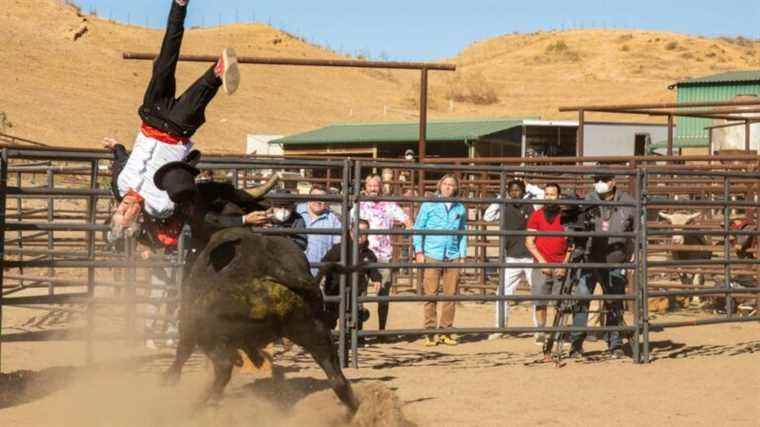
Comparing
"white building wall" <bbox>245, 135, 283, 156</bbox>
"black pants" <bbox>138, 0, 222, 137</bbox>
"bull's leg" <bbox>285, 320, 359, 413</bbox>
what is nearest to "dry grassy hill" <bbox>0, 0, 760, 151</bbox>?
"white building wall" <bbox>245, 135, 283, 156</bbox>

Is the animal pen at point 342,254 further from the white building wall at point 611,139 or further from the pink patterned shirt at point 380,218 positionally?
the white building wall at point 611,139

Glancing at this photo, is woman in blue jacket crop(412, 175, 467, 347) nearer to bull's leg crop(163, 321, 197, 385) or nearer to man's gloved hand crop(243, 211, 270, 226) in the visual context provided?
man's gloved hand crop(243, 211, 270, 226)

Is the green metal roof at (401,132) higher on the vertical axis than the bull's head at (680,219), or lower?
higher

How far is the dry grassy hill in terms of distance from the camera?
45656 millimetres

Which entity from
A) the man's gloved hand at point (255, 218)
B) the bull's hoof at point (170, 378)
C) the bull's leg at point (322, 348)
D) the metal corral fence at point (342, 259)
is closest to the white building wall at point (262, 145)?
the metal corral fence at point (342, 259)

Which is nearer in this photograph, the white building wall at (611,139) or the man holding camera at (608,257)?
the man holding camera at (608,257)

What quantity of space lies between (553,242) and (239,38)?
197 ft

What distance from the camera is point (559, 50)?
77.5m

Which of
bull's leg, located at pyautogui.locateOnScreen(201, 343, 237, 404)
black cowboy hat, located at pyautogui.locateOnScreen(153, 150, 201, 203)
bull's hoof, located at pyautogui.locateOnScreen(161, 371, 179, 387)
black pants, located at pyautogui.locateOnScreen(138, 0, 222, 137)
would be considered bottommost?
bull's hoof, located at pyautogui.locateOnScreen(161, 371, 179, 387)

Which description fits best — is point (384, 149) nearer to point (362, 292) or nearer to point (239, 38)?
point (362, 292)

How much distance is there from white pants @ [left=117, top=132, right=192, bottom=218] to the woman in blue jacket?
17.4 ft

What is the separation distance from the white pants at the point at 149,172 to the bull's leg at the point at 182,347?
577 mm

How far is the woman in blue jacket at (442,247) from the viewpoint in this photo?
37.0 ft

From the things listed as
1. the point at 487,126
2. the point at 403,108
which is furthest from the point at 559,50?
the point at 487,126
